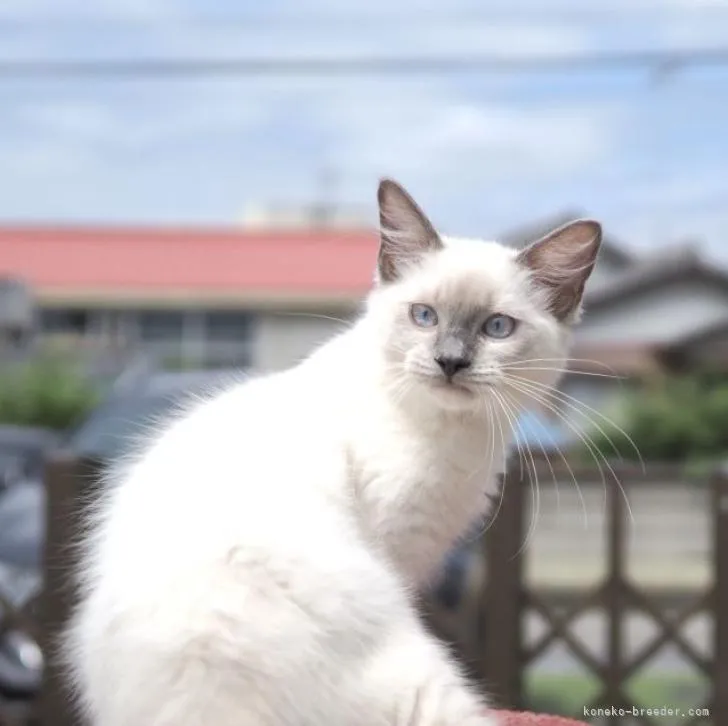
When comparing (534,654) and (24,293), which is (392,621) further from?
(24,293)

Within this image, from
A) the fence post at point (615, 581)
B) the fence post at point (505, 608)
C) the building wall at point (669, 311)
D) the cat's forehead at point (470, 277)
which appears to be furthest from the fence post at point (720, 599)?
the building wall at point (669, 311)

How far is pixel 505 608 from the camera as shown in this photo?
3.25m

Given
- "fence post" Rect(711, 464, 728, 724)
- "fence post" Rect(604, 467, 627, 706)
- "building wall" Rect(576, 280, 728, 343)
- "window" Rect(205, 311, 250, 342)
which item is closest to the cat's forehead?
"fence post" Rect(604, 467, 627, 706)

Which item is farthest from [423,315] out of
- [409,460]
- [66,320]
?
[66,320]

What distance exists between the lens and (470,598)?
3.45 m

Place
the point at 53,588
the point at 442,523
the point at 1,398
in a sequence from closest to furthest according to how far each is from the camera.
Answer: the point at 442,523, the point at 53,588, the point at 1,398

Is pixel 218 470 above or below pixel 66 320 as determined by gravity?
above

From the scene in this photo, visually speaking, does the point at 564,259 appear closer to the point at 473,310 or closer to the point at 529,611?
the point at 473,310

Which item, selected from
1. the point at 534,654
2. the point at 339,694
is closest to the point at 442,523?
the point at 339,694

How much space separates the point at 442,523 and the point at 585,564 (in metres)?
6.70

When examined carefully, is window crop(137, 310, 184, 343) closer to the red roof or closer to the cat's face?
the red roof

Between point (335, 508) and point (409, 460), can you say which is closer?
point (335, 508)

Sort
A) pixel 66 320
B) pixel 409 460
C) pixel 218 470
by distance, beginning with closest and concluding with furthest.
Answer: pixel 218 470, pixel 409 460, pixel 66 320

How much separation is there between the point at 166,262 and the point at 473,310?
1229 centimetres
